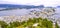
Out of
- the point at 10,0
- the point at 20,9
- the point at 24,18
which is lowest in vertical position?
the point at 24,18

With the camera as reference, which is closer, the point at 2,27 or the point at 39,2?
the point at 2,27

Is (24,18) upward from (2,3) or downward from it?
downward

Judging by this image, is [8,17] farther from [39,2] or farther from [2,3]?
[39,2]

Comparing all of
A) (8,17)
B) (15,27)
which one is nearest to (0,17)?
(8,17)

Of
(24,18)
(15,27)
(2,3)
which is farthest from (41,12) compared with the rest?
(2,3)

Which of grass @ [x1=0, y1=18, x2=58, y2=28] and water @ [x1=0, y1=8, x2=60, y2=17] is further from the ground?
water @ [x1=0, y1=8, x2=60, y2=17]

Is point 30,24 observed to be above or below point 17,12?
below

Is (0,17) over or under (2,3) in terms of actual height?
under

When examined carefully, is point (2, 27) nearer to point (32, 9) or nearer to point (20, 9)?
point (20, 9)

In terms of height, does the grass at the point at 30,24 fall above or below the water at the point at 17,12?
below
